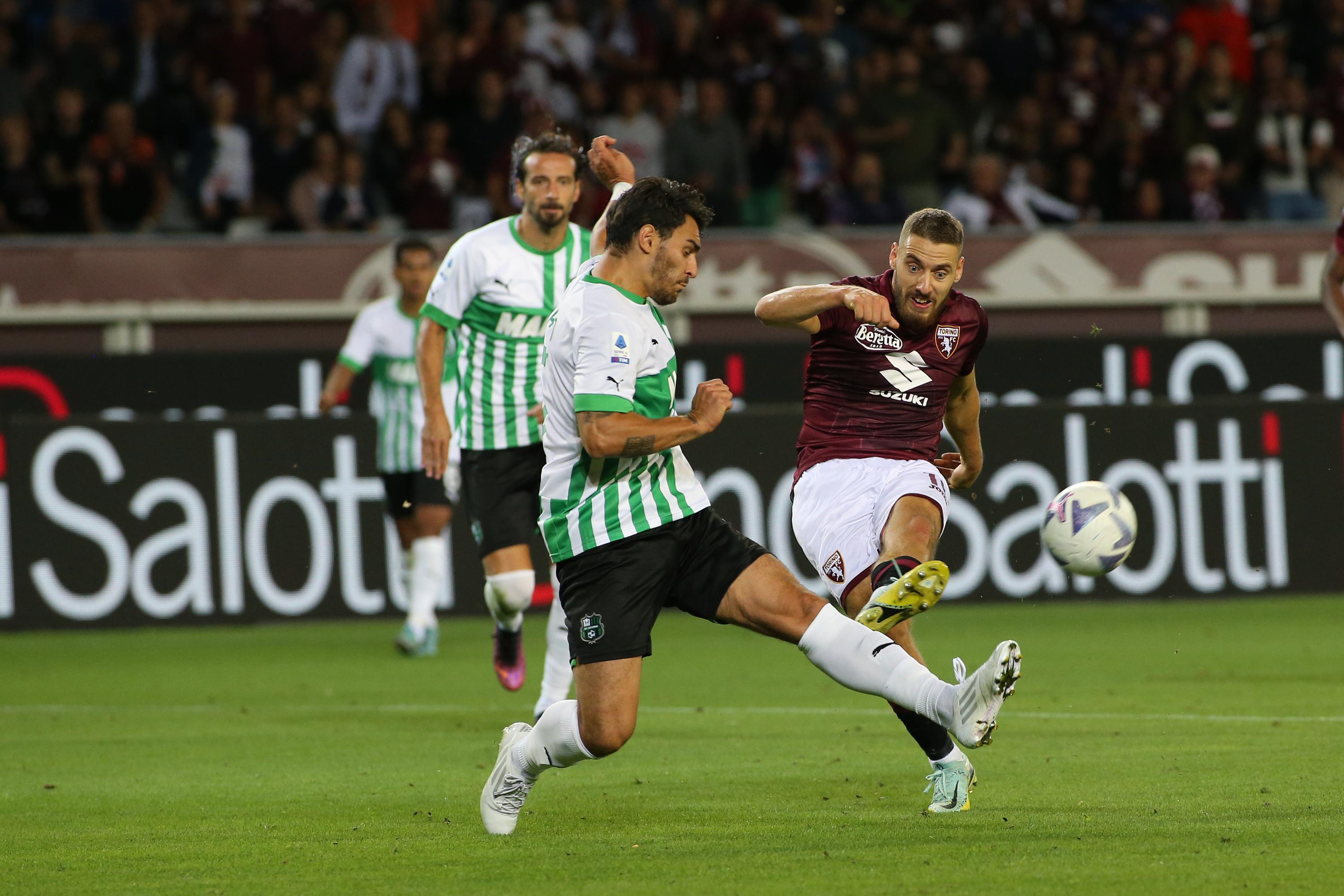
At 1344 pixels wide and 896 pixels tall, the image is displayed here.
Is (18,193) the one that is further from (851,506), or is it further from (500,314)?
(851,506)

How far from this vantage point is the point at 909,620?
18.9ft

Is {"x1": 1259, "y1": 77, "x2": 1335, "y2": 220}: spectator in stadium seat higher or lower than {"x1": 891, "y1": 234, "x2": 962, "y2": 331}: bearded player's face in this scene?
higher

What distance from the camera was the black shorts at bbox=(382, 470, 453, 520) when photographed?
36.6ft

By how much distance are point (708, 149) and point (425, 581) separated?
19.1 ft

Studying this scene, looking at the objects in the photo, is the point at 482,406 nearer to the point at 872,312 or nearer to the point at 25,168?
the point at 872,312

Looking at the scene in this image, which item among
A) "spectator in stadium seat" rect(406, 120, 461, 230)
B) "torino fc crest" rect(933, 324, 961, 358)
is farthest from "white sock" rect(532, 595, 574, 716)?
"spectator in stadium seat" rect(406, 120, 461, 230)

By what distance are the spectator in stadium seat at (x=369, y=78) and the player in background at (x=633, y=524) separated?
1084 cm

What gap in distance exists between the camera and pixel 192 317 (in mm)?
14469

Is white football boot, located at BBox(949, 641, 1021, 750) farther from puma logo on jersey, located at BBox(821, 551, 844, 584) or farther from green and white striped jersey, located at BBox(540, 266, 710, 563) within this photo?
puma logo on jersey, located at BBox(821, 551, 844, 584)

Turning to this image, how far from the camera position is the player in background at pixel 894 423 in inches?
231

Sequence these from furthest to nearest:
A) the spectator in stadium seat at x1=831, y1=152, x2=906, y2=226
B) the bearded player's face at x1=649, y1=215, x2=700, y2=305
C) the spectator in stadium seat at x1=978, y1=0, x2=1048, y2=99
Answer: the spectator in stadium seat at x1=978, y1=0, x2=1048, y2=99
the spectator in stadium seat at x1=831, y1=152, x2=906, y2=226
the bearded player's face at x1=649, y1=215, x2=700, y2=305

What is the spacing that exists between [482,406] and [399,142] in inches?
317

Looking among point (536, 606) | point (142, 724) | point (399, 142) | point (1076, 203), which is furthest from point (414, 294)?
point (1076, 203)

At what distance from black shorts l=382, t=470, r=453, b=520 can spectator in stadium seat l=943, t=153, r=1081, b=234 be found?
5902mm
